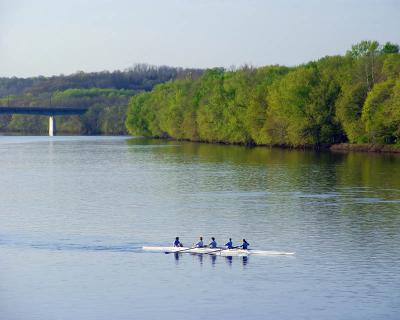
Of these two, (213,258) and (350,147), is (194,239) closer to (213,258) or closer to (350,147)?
(213,258)

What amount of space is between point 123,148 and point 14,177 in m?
48.9

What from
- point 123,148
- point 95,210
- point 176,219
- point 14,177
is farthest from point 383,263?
point 123,148

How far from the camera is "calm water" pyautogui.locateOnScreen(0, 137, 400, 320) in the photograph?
34.9 meters

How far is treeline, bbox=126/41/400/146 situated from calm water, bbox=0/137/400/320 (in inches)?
871

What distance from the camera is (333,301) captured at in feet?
115

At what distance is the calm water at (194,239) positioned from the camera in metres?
34.9

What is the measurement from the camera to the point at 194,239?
47.4m

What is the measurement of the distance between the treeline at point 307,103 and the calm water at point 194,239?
871 inches

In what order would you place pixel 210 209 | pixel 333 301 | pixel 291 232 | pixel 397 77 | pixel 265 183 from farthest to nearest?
pixel 397 77 < pixel 265 183 < pixel 210 209 < pixel 291 232 < pixel 333 301

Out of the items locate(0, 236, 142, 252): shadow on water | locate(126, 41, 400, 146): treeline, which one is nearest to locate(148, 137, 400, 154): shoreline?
locate(126, 41, 400, 146): treeline

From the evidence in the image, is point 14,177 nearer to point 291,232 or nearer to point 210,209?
point 210,209

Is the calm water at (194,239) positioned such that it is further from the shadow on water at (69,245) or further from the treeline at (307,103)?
the treeline at (307,103)

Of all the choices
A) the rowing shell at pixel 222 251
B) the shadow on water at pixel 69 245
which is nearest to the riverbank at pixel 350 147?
the rowing shell at pixel 222 251

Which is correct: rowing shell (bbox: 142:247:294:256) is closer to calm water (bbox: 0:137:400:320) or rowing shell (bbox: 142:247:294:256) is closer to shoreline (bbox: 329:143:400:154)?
calm water (bbox: 0:137:400:320)
